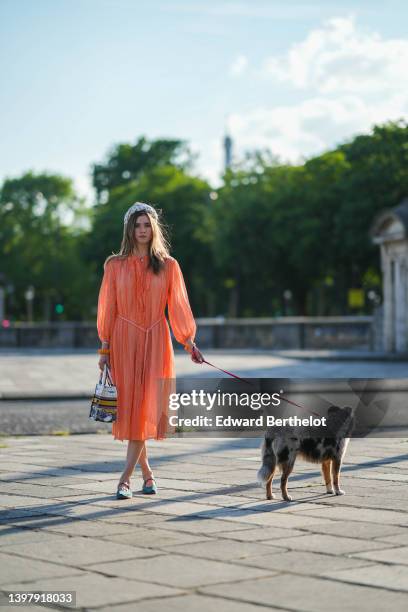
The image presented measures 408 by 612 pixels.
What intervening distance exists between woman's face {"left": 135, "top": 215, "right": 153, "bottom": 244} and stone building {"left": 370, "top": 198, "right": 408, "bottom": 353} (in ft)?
91.5

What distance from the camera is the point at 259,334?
158 ft

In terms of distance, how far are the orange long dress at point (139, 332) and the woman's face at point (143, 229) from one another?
6.0 inches

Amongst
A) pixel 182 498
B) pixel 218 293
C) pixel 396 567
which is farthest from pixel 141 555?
pixel 218 293

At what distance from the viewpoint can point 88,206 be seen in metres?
101

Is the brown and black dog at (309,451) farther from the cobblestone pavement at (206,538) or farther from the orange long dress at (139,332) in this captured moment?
the orange long dress at (139,332)

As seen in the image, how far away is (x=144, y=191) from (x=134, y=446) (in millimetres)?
73238

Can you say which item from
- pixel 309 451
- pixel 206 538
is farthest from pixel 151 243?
pixel 206 538

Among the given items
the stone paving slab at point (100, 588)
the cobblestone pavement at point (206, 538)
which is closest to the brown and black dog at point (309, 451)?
the cobblestone pavement at point (206, 538)

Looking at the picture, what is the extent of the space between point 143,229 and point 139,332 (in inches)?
28.1

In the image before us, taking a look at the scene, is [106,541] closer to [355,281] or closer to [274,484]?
[274,484]

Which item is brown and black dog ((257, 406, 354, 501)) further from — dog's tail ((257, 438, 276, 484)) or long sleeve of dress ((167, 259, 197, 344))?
long sleeve of dress ((167, 259, 197, 344))

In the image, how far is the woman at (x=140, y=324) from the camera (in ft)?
26.5

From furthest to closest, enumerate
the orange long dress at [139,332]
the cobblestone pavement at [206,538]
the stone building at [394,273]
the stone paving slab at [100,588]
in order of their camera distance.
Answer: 1. the stone building at [394,273]
2. the orange long dress at [139,332]
3. the cobblestone pavement at [206,538]
4. the stone paving slab at [100,588]

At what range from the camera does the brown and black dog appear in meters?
7.62
